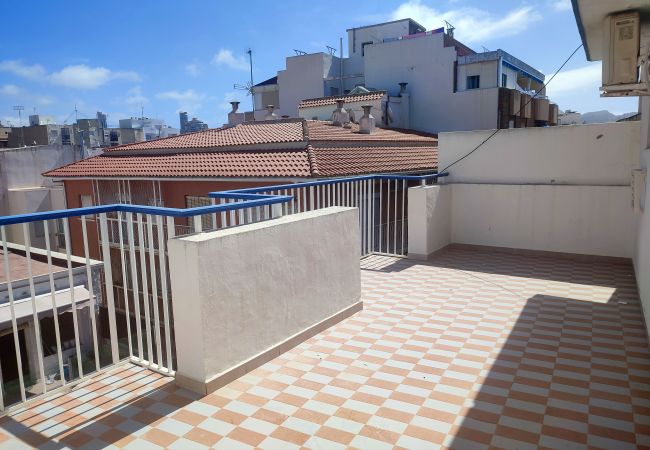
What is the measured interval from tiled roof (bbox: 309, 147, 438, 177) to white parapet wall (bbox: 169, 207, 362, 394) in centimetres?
621

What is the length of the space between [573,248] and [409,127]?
16.6 metres

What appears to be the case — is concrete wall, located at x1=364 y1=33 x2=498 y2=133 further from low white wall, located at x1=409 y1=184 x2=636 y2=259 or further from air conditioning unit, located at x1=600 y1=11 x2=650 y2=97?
air conditioning unit, located at x1=600 y1=11 x2=650 y2=97

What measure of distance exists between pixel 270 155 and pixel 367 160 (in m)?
2.69

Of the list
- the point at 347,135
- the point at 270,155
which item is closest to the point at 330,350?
the point at 270,155

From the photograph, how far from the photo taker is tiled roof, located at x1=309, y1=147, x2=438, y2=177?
1127 cm

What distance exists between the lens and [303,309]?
163 inches

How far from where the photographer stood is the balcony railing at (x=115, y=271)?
123 inches

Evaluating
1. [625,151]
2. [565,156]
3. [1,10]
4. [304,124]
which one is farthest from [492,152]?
[1,10]

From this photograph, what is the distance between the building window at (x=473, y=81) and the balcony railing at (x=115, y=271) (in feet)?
39.3

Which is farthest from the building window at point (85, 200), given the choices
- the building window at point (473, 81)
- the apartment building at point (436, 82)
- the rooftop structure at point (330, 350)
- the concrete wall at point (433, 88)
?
the building window at point (473, 81)

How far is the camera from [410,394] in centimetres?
325

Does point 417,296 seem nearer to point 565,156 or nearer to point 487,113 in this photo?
point 565,156

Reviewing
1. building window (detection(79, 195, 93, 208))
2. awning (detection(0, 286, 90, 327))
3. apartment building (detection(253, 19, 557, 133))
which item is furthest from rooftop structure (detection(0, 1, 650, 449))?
apartment building (detection(253, 19, 557, 133))

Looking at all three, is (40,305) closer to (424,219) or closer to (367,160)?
(424,219)
